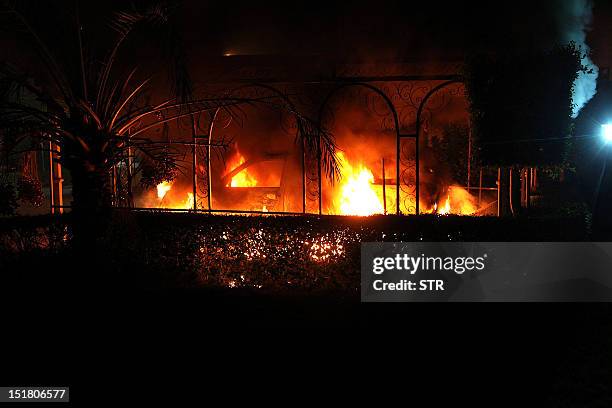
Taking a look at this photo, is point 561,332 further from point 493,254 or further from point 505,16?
point 505,16

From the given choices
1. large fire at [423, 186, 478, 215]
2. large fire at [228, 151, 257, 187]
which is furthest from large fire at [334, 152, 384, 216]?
large fire at [228, 151, 257, 187]

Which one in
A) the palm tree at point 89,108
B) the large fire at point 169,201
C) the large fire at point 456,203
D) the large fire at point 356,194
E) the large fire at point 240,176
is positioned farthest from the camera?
the large fire at point 240,176

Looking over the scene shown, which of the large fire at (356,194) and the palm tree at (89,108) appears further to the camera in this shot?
the large fire at (356,194)

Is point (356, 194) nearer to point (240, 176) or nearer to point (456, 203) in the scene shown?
point (456, 203)

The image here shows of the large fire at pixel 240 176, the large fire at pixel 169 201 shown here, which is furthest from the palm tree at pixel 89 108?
the large fire at pixel 240 176

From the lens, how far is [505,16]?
1442cm

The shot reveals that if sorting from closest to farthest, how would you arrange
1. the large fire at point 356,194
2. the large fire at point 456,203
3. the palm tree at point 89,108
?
the palm tree at point 89,108
the large fire at point 356,194
the large fire at point 456,203

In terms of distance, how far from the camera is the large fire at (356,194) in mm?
10930

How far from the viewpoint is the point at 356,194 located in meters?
11.0

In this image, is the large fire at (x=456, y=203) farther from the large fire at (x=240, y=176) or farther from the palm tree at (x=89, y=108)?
the palm tree at (x=89, y=108)

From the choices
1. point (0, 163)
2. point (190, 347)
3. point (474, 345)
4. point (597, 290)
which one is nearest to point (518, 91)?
point (597, 290)

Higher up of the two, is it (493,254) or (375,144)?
(375,144)

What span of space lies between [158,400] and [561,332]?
442cm

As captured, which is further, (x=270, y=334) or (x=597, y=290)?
(x=597, y=290)
